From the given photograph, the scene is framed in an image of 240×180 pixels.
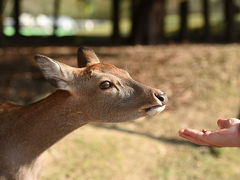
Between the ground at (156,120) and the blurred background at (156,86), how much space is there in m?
0.02

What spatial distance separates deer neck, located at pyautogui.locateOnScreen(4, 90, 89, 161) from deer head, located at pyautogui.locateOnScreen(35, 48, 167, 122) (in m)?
0.08

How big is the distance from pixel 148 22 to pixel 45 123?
12.3 meters

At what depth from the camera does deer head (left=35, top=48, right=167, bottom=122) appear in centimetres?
363

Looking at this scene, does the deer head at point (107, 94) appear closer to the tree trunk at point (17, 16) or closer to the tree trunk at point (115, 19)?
the tree trunk at point (115, 19)

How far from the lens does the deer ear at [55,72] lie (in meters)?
3.46

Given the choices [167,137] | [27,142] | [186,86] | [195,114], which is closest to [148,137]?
[167,137]

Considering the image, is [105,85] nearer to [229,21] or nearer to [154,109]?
[154,109]

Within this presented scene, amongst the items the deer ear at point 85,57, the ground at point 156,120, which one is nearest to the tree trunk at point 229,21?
the ground at point 156,120

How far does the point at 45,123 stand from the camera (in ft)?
12.6

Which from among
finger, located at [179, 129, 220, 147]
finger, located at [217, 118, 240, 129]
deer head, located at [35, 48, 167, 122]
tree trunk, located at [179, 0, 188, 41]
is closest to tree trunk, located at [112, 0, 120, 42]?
tree trunk, located at [179, 0, 188, 41]

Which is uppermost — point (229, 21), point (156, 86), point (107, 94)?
point (107, 94)

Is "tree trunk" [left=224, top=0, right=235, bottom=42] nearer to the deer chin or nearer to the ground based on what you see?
the ground

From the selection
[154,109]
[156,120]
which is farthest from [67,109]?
[156,120]

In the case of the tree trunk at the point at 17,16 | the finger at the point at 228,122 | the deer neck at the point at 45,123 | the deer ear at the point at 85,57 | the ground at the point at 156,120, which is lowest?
the ground at the point at 156,120
